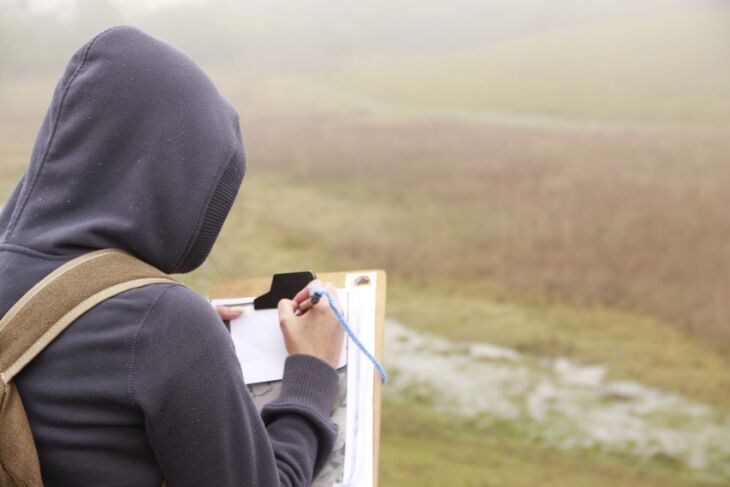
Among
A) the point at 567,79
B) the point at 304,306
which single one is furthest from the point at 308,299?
the point at 567,79

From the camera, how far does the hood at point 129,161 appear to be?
734mm

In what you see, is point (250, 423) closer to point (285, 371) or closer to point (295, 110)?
point (285, 371)

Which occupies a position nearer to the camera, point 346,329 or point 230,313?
point 346,329

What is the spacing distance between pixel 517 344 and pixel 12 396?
4.25 ft

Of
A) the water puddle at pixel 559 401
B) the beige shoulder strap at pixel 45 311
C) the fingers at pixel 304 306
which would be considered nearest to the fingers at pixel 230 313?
the fingers at pixel 304 306

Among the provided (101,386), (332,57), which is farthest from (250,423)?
(332,57)

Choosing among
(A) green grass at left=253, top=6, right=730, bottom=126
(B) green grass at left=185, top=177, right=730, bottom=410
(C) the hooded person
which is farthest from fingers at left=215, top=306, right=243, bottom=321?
(A) green grass at left=253, top=6, right=730, bottom=126

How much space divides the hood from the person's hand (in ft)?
0.73

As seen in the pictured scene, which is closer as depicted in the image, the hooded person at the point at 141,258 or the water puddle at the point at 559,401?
the hooded person at the point at 141,258

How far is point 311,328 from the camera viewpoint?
38.6 inches

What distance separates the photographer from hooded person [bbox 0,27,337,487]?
684 millimetres

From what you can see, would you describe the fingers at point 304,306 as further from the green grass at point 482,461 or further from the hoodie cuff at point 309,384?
the green grass at point 482,461

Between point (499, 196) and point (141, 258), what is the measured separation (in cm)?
127

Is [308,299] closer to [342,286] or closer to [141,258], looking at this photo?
[342,286]
